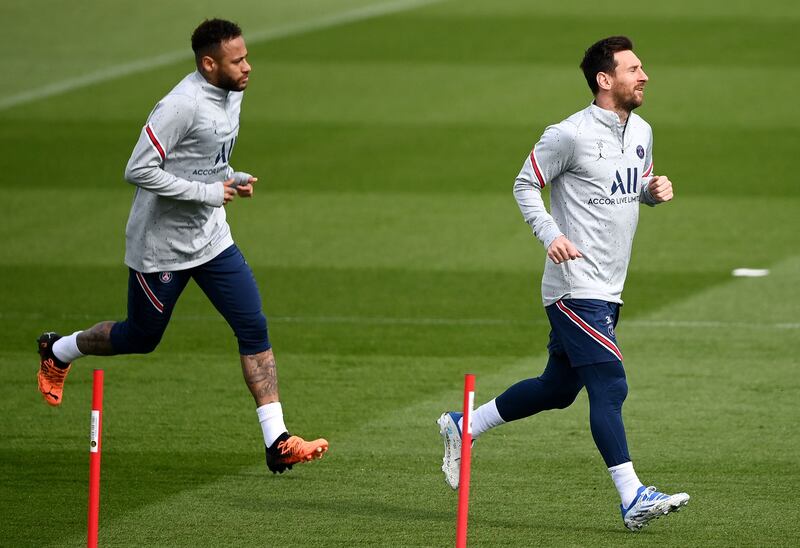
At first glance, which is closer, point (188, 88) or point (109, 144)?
point (188, 88)

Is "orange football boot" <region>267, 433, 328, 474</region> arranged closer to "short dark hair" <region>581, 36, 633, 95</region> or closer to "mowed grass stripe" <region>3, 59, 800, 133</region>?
"short dark hair" <region>581, 36, 633, 95</region>

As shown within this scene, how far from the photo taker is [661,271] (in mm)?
14906

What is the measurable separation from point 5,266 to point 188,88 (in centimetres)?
749

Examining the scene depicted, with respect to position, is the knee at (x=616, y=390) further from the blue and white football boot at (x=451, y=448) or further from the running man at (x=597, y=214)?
the blue and white football boot at (x=451, y=448)

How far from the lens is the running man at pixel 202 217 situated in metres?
8.25

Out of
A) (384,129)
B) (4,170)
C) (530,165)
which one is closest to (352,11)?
(384,129)

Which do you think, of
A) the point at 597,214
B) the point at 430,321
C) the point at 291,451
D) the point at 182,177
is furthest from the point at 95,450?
the point at 430,321

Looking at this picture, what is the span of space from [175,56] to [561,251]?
69.3 ft

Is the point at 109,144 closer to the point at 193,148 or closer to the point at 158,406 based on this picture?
the point at 158,406

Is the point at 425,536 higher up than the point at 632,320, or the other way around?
the point at 425,536

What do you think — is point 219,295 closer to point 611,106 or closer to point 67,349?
point 67,349

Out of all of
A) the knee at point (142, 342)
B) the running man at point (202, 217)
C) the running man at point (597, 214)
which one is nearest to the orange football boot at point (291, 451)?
the running man at point (202, 217)

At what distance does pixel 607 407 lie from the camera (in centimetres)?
Result: 758

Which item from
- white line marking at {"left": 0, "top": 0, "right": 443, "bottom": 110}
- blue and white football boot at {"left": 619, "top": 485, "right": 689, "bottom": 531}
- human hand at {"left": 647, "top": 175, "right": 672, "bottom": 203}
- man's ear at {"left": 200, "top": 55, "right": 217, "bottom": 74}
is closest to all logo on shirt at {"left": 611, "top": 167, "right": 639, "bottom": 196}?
human hand at {"left": 647, "top": 175, "right": 672, "bottom": 203}
